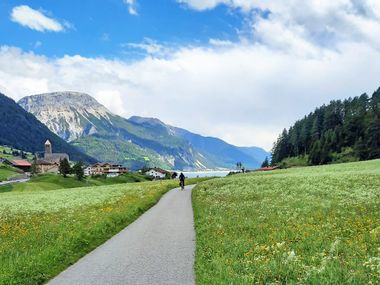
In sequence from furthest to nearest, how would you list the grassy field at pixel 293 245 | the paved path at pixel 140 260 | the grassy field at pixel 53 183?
the grassy field at pixel 53 183, the paved path at pixel 140 260, the grassy field at pixel 293 245

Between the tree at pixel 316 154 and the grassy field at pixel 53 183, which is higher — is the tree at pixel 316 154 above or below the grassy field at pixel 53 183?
above

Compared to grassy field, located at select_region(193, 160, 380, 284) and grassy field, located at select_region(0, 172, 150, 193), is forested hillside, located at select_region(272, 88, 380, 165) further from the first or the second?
grassy field, located at select_region(193, 160, 380, 284)

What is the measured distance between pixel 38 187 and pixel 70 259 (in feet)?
363

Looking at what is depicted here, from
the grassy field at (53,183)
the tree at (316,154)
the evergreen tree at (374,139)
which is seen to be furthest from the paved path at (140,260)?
the tree at (316,154)

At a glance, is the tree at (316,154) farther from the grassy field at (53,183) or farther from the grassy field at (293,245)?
the grassy field at (293,245)

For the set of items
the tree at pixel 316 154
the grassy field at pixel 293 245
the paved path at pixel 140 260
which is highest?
the tree at pixel 316 154

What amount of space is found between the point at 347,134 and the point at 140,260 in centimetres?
15200

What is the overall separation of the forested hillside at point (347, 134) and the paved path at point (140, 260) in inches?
4832

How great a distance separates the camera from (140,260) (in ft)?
52.5

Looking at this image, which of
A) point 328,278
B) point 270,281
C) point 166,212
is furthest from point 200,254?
point 166,212

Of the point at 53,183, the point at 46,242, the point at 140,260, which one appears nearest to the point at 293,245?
the point at 140,260

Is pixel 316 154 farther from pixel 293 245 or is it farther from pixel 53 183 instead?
pixel 293 245

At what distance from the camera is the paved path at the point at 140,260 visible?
13.5 meters

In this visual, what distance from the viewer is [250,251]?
1464 centimetres
